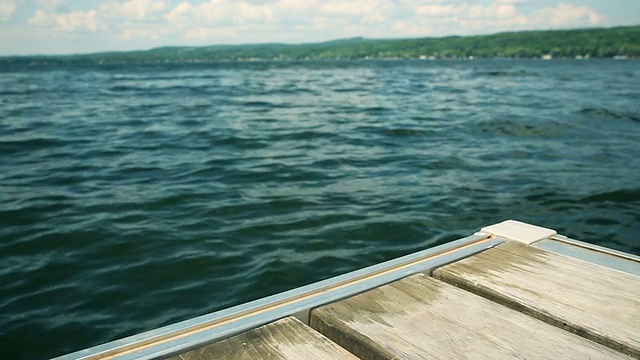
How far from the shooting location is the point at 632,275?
2752 mm

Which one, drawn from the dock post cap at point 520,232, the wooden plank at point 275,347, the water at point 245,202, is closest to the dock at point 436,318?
the wooden plank at point 275,347

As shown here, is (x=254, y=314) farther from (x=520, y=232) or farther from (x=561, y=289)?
(x=520, y=232)

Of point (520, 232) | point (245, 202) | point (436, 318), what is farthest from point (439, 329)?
point (245, 202)

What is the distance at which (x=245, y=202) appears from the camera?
7812mm

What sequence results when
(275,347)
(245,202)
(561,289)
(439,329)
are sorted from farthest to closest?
1. (245,202)
2. (561,289)
3. (439,329)
4. (275,347)

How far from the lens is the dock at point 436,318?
76.8 inches

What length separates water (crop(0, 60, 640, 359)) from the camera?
4.99 m

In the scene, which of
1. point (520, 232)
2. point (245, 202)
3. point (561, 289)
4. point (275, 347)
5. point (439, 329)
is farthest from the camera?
point (245, 202)

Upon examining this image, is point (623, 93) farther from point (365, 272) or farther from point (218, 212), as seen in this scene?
point (365, 272)

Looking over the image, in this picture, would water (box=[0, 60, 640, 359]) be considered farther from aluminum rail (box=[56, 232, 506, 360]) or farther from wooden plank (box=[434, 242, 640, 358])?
wooden plank (box=[434, 242, 640, 358])

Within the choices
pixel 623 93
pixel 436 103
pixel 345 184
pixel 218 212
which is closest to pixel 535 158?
pixel 345 184

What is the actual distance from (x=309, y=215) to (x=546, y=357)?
17.5ft

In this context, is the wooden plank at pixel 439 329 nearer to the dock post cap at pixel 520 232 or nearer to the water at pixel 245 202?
the dock post cap at pixel 520 232

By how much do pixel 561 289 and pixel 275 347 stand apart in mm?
1682
